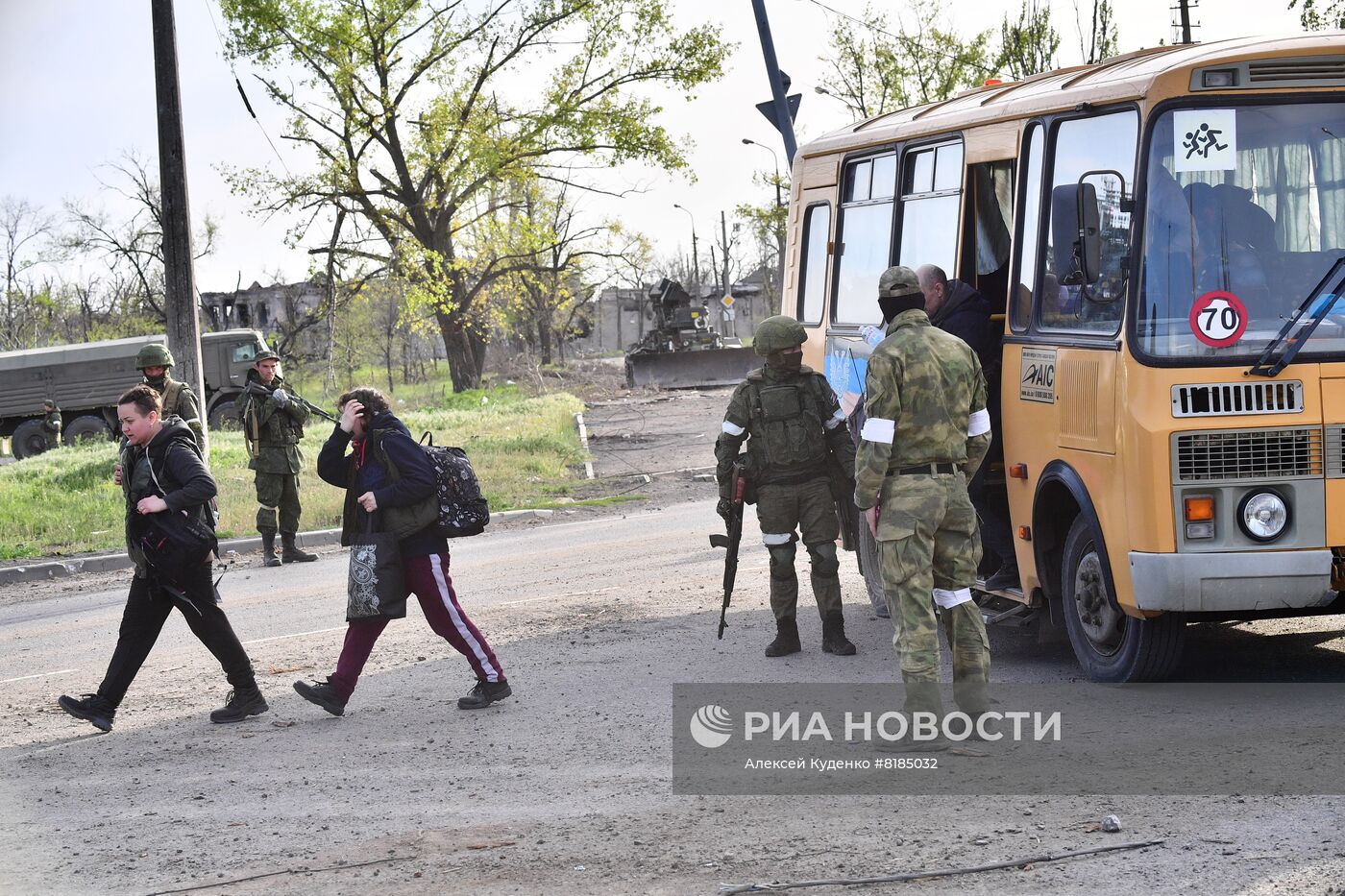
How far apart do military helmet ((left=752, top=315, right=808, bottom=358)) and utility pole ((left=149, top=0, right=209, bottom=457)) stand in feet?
33.3

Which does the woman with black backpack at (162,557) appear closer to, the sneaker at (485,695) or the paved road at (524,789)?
the paved road at (524,789)

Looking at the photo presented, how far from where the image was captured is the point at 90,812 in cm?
592

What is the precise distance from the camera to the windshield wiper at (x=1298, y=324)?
6051 mm

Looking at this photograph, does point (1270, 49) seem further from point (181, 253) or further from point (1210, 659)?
point (181, 253)

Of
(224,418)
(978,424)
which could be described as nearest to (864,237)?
(978,424)

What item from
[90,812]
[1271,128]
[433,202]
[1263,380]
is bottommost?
Result: [90,812]

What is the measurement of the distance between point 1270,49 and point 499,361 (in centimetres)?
5820

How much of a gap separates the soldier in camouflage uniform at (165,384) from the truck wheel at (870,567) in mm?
4276

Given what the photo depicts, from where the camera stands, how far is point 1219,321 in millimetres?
6152

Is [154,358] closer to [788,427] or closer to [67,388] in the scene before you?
[788,427]

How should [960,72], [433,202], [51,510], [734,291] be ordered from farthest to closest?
[734,291]
[960,72]
[433,202]
[51,510]

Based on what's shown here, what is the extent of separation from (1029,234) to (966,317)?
50 cm

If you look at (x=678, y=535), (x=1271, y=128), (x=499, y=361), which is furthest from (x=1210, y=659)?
(x=499, y=361)

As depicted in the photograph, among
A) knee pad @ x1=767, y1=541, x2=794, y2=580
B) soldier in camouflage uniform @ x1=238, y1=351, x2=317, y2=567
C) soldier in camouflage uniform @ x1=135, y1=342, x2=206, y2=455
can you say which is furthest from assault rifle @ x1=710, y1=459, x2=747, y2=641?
soldier in camouflage uniform @ x1=238, y1=351, x2=317, y2=567
